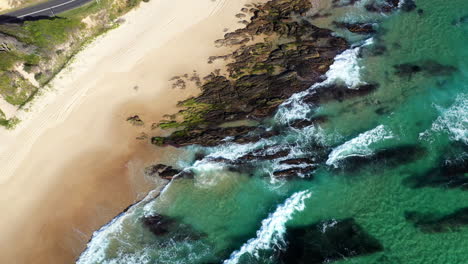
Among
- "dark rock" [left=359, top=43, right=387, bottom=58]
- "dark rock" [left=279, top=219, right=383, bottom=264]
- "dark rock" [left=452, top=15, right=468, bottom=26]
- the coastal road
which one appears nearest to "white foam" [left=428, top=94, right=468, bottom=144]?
"dark rock" [left=359, top=43, right=387, bottom=58]

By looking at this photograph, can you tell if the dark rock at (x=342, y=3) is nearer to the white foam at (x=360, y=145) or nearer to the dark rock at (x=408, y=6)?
the dark rock at (x=408, y=6)

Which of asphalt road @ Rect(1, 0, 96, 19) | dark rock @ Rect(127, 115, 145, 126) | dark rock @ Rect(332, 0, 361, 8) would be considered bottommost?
dark rock @ Rect(332, 0, 361, 8)

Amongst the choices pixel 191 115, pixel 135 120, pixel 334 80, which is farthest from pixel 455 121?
pixel 135 120

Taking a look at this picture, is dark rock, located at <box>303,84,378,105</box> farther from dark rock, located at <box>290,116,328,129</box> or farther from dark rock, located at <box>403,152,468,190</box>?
dark rock, located at <box>403,152,468,190</box>

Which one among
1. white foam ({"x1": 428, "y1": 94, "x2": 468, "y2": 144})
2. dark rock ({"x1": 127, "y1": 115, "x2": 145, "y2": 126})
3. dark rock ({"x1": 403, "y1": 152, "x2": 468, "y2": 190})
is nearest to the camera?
dark rock ({"x1": 403, "y1": 152, "x2": 468, "y2": 190})

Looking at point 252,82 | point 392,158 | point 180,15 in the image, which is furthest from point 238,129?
point 180,15

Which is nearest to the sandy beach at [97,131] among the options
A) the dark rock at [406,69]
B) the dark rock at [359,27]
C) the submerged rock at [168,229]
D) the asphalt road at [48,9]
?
the submerged rock at [168,229]
